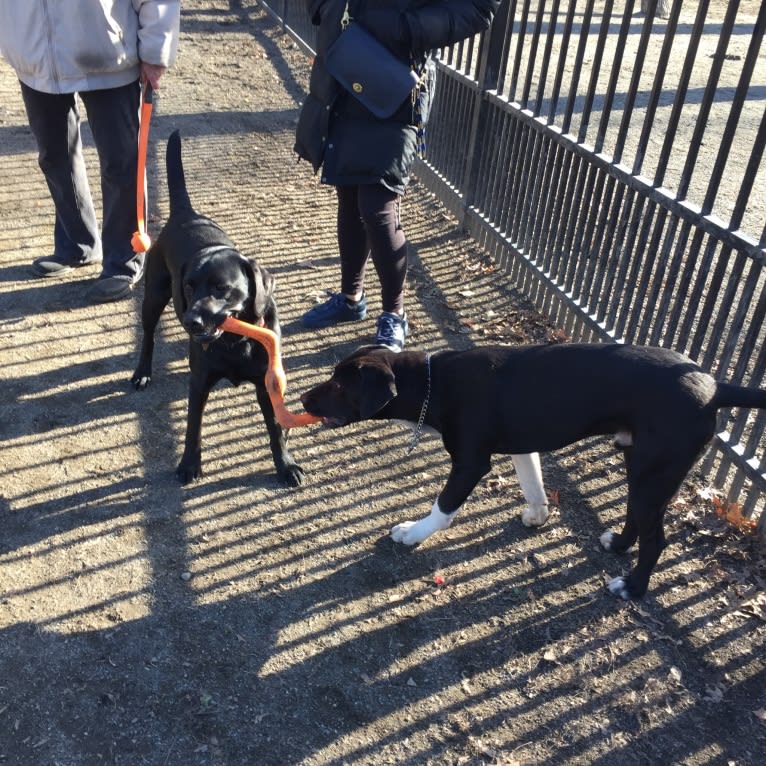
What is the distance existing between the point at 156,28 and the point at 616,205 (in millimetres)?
3030

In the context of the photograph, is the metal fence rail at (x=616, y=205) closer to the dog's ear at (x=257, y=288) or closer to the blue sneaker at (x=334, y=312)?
the blue sneaker at (x=334, y=312)

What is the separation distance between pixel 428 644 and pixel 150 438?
1.97 metres

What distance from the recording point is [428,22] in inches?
157

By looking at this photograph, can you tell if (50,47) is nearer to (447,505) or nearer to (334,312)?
(334,312)

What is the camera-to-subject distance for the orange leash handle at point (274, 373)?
3.47 metres

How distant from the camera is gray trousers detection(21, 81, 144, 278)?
4.87m

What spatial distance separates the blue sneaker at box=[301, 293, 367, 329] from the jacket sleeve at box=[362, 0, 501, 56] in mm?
1762

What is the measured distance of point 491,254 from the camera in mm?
6359

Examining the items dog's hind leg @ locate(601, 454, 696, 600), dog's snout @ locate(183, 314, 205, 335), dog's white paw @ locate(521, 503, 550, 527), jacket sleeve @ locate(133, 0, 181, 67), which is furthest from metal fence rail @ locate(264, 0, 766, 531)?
dog's snout @ locate(183, 314, 205, 335)

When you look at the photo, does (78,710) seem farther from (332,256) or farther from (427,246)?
(427,246)

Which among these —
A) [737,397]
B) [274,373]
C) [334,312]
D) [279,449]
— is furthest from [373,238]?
[737,397]

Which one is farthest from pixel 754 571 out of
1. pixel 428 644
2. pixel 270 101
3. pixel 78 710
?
pixel 270 101

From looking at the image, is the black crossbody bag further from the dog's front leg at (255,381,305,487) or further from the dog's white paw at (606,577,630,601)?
the dog's white paw at (606,577,630,601)

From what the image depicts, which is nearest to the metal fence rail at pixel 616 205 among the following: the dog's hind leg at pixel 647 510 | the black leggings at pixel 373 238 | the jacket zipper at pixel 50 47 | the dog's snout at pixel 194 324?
the dog's hind leg at pixel 647 510
